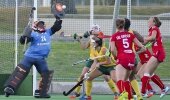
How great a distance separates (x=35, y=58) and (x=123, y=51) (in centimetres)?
234

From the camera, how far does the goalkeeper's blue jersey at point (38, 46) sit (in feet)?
57.8

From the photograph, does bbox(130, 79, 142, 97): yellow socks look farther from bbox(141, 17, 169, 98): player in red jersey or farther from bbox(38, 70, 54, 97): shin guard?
bbox(38, 70, 54, 97): shin guard

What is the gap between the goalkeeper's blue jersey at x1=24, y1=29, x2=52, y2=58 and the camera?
57.8 feet

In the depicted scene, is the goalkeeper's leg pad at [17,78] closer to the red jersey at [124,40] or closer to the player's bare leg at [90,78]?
the player's bare leg at [90,78]

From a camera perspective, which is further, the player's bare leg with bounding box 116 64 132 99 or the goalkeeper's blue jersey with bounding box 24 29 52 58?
the goalkeeper's blue jersey with bounding box 24 29 52 58

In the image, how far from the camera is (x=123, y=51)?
53.3ft

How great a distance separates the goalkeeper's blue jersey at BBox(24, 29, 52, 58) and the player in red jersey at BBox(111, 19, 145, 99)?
2030 millimetres

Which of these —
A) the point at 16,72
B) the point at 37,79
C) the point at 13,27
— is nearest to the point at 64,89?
the point at 37,79

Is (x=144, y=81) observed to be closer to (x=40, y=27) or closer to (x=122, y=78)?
(x=122, y=78)

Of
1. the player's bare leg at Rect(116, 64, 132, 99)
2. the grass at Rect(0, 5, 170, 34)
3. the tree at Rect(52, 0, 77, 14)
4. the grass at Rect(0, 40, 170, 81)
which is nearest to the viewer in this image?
the player's bare leg at Rect(116, 64, 132, 99)

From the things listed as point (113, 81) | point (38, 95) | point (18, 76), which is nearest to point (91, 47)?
point (113, 81)

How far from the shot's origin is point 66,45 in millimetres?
21625

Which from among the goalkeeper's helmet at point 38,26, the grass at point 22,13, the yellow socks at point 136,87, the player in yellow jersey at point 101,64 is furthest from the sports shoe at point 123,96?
the grass at point 22,13

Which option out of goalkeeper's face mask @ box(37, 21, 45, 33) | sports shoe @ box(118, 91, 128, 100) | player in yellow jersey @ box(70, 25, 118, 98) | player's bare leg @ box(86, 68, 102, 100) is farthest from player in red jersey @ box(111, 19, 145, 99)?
goalkeeper's face mask @ box(37, 21, 45, 33)
